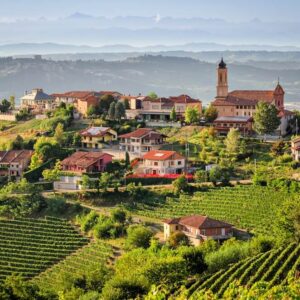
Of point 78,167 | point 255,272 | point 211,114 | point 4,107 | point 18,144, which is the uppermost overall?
point 211,114

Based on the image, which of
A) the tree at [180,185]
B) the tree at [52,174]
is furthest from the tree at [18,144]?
the tree at [180,185]

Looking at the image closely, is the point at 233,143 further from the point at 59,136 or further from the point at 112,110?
the point at 112,110

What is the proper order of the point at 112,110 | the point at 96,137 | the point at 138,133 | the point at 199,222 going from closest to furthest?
the point at 199,222, the point at 138,133, the point at 96,137, the point at 112,110

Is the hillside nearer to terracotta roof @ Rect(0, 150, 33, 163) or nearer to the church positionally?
terracotta roof @ Rect(0, 150, 33, 163)

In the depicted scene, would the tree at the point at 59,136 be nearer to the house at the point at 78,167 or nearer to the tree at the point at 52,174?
the house at the point at 78,167

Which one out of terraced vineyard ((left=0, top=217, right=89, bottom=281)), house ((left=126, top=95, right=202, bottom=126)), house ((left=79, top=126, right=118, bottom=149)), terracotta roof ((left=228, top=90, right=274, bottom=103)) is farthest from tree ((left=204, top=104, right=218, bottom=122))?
terraced vineyard ((left=0, top=217, right=89, bottom=281))

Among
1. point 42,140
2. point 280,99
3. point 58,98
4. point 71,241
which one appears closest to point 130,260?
point 71,241

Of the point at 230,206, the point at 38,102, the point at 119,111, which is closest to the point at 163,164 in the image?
the point at 230,206
